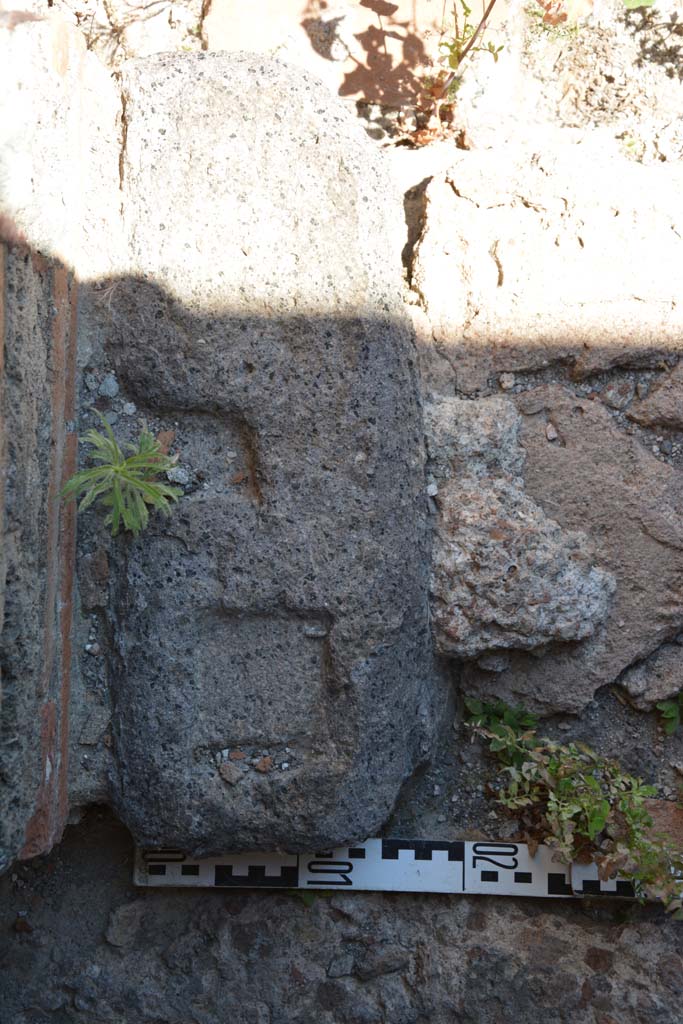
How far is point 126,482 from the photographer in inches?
84.4

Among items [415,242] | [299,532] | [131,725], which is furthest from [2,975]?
[415,242]

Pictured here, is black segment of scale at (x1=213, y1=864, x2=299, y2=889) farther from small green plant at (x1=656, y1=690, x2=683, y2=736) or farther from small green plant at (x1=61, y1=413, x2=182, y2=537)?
small green plant at (x1=656, y1=690, x2=683, y2=736)

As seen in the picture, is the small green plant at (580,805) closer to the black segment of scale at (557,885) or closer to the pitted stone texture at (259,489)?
the black segment of scale at (557,885)

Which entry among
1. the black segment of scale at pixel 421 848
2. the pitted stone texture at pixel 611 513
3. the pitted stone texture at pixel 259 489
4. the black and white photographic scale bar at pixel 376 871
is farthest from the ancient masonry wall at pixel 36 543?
the pitted stone texture at pixel 611 513

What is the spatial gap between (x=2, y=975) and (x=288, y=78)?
211 centimetres

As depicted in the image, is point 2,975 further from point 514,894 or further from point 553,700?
point 553,700

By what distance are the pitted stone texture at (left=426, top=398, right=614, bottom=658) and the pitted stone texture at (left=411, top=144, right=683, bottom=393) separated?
0.17 metres

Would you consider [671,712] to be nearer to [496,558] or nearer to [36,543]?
[496,558]

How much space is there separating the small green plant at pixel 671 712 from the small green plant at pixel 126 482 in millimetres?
1239

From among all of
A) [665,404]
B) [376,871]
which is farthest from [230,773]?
[665,404]

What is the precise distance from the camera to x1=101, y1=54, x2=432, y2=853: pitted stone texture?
2.21m

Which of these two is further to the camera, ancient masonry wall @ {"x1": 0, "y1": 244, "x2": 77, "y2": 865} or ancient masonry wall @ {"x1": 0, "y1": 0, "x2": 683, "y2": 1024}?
ancient masonry wall @ {"x1": 0, "y1": 0, "x2": 683, "y2": 1024}

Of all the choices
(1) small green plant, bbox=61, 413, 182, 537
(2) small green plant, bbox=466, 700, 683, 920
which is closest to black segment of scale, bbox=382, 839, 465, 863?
(2) small green plant, bbox=466, 700, 683, 920

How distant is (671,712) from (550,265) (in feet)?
3.57
